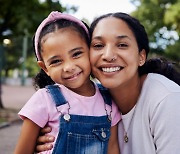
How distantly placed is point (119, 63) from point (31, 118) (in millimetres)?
622

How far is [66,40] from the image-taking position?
2.19 meters

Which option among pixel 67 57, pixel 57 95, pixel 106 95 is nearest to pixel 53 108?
pixel 57 95

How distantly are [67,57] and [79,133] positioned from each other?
47cm

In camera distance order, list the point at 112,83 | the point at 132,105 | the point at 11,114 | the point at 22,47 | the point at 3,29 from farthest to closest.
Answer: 1. the point at 22,47
2. the point at 3,29
3. the point at 11,114
4. the point at 132,105
5. the point at 112,83

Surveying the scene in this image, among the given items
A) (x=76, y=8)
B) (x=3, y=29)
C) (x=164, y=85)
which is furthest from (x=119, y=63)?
(x=76, y=8)

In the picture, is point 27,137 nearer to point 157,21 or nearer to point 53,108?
point 53,108

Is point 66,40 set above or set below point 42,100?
above

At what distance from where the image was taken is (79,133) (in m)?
2.10

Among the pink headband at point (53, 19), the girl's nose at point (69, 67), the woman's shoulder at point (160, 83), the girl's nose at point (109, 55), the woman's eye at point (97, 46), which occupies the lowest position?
the woman's shoulder at point (160, 83)

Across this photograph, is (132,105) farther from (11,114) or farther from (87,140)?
(11,114)

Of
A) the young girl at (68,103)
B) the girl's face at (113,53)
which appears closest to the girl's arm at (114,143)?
the young girl at (68,103)

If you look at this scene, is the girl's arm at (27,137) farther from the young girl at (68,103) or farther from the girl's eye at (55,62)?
the girl's eye at (55,62)

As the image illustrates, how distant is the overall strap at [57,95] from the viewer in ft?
6.97

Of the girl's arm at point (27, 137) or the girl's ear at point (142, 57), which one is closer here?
the girl's arm at point (27, 137)
